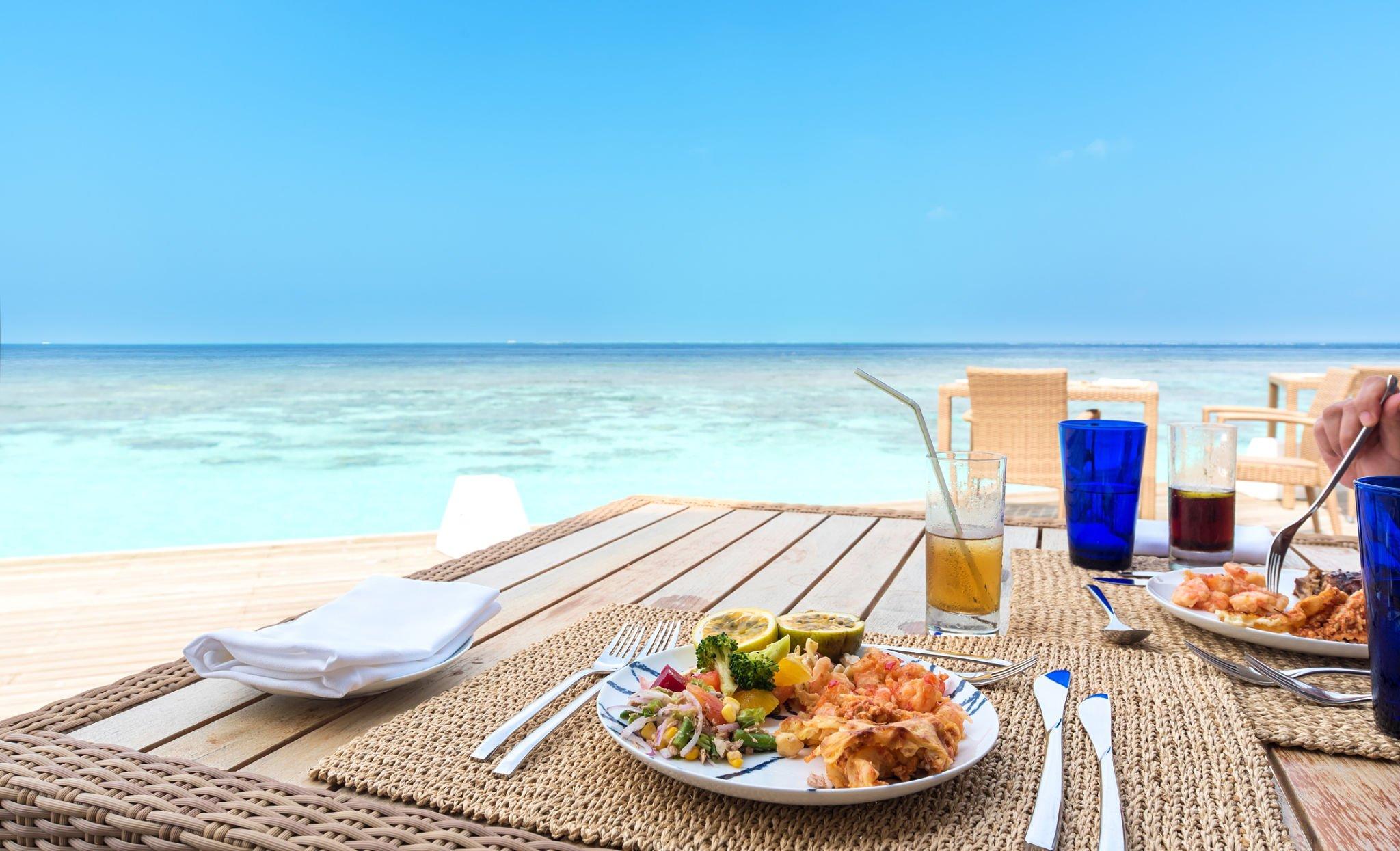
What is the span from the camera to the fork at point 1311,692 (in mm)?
559

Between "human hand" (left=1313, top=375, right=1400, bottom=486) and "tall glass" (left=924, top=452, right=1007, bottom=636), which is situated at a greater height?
"human hand" (left=1313, top=375, right=1400, bottom=486)

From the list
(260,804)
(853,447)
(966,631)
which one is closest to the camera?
(260,804)

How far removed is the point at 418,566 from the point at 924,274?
21.0m

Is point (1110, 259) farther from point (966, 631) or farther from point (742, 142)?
point (966, 631)

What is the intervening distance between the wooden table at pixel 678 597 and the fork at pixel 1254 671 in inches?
4.4

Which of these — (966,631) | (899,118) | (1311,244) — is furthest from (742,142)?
(966,631)

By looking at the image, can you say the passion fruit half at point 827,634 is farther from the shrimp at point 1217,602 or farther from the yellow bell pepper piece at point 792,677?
the shrimp at point 1217,602

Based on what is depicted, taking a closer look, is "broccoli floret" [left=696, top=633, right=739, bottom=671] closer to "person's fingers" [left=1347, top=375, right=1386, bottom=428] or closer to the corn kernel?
the corn kernel

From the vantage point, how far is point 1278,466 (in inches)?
134

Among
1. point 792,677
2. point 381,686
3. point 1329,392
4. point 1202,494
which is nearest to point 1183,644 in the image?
→ point 1202,494

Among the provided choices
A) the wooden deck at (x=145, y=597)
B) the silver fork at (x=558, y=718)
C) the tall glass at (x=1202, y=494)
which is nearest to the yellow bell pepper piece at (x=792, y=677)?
the silver fork at (x=558, y=718)

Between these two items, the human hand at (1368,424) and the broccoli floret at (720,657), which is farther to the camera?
the human hand at (1368,424)

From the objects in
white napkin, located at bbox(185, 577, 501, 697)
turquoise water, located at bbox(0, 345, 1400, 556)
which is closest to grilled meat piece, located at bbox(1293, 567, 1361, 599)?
white napkin, located at bbox(185, 577, 501, 697)

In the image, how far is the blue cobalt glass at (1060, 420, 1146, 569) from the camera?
94 cm
